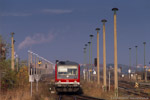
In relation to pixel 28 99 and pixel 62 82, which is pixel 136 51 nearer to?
pixel 62 82

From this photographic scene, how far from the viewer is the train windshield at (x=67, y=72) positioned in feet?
94.2

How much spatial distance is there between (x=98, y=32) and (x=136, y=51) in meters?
38.2

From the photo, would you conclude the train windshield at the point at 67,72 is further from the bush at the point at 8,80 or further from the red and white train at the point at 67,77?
the bush at the point at 8,80

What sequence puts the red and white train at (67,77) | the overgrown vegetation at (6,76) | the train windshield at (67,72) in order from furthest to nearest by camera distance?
the train windshield at (67,72)
the red and white train at (67,77)
the overgrown vegetation at (6,76)

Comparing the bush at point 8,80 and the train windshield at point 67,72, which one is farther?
the train windshield at point 67,72

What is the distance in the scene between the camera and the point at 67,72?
28891 millimetres

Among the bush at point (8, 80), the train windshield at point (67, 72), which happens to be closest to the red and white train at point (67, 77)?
the train windshield at point (67, 72)

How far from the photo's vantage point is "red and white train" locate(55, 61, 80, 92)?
28516 mm

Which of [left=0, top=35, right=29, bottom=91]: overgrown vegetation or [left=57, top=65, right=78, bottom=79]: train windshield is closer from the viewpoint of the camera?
[left=0, top=35, right=29, bottom=91]: overgrown vegetation

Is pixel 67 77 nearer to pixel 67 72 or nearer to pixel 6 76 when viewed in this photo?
pixel 67 72

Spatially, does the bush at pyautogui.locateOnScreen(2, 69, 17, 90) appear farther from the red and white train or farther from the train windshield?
the train windshield

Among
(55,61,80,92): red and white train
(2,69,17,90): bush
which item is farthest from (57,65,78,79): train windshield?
(2,69,17,90): bush

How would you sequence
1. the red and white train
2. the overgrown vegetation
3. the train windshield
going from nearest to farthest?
1. the overgrown vegetation
2. the red and white train
3. the train windshield

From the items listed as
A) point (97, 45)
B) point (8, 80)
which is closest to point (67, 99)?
point (8, 80)
